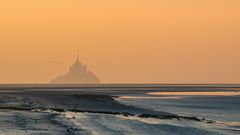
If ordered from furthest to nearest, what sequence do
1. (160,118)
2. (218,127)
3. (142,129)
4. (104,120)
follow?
(160,118) < (104,120) < (218,127) < (142,129)

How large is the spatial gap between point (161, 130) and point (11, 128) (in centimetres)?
1231

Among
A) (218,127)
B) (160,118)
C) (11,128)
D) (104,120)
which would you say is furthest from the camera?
(160,118)

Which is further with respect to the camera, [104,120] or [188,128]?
[104,120]

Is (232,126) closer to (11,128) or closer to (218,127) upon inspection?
(218,127)

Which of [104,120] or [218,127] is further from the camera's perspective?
[104,120]

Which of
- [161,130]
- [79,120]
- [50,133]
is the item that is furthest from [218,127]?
[50,133]

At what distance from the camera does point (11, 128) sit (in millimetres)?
51875

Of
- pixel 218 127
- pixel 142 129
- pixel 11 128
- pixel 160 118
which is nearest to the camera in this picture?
pixel 11 128

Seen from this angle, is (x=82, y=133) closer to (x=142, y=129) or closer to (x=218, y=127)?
(x=142, y=129)

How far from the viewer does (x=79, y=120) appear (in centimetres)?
6303

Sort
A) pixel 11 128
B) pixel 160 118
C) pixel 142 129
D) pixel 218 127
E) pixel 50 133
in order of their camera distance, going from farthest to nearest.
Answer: pixel 160 118 → pixel 218 127 → pixel 142 129 → pixel 11 128 → pixel 50 133

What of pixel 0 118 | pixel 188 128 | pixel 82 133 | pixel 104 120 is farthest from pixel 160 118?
pixel 82 133

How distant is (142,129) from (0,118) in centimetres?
1493

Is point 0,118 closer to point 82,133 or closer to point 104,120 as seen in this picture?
point 104,120
